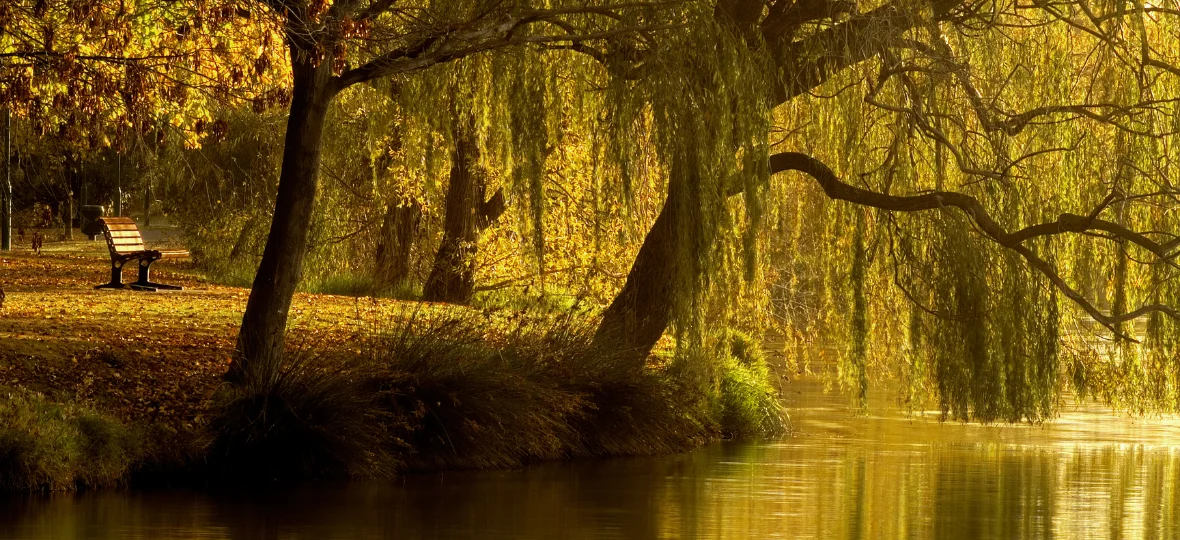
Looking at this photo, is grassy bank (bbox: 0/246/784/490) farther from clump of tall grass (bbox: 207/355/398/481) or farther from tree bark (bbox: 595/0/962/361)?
tree bark (bbox: 595/0/962/361)

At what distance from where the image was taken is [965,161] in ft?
43.1

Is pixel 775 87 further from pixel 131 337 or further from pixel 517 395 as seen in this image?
pixel 131 337

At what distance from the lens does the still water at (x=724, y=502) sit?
10320mm

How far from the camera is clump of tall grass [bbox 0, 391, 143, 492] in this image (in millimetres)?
10758

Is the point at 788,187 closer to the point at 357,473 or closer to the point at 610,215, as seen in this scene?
the point at 610,215

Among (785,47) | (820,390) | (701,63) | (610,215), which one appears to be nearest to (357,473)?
(610,215)

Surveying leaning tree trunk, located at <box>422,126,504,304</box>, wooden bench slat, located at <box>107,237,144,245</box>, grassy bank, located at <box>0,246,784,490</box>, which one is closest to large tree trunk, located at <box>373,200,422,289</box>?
leaning tree trunk, located at <box>422,126,504,304</box>

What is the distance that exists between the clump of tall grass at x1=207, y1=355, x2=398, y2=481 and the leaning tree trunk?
29.5 ft

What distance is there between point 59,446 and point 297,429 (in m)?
1.70

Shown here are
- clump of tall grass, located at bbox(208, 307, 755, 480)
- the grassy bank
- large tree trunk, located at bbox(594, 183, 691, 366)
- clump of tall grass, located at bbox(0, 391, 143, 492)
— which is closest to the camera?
clump of tall grass, located at bbox(0, 391, 143, 492)

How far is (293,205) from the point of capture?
42.1ft

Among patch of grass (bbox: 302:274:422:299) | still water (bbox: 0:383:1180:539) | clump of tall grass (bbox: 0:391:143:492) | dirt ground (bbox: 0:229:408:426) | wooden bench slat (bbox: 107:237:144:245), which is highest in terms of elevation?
wooden bench slat (bbox: 107:237:144:245)

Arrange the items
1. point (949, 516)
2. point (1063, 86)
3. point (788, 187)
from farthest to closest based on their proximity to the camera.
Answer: point (788, 187) < point (1063, 86) < point (949, 516)

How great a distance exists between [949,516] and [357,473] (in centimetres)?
416
